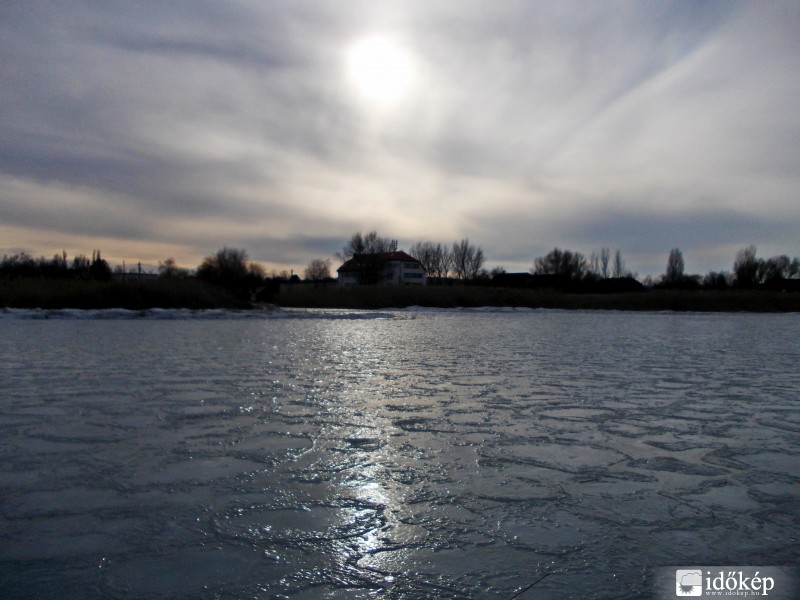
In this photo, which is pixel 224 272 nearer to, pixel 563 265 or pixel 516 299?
pixel 516 299

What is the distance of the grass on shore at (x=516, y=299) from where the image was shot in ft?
92.6

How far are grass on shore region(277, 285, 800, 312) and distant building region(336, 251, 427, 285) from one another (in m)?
15.8

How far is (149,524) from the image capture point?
6.63 ft

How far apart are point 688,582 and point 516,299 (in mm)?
28701

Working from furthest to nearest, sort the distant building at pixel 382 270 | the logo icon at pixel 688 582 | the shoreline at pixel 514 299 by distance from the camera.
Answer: the distant building at pixel 382 270 < the shoreline at pixel 514 299 < the logo icon at pixel 688 582

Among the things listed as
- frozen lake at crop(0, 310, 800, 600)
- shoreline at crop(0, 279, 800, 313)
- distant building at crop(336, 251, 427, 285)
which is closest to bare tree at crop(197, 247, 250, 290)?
shoreline at crop(0, 279, 800, 313)

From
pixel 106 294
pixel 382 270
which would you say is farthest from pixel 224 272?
pixel 382 270

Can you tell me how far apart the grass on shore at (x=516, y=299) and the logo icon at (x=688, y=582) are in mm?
25854

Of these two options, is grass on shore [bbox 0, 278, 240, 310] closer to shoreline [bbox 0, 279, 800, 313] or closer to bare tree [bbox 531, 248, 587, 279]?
shoreline [bbox 0, 279, 800, 313]

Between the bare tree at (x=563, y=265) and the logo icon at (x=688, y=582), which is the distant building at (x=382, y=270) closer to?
the bare tree at (x=563, y=265)

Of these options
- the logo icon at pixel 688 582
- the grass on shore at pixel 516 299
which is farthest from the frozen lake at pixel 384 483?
the grass on shore at pixel 516 299

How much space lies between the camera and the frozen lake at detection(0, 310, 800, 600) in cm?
171

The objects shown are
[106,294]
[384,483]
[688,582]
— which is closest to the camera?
[688,582]

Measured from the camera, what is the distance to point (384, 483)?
2.45 metres
